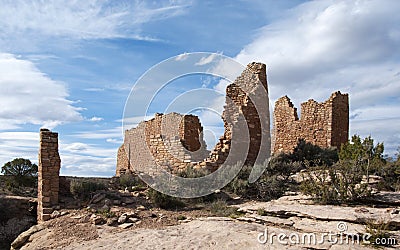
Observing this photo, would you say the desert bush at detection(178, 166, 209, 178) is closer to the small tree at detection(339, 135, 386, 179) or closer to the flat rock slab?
the flat rock slab

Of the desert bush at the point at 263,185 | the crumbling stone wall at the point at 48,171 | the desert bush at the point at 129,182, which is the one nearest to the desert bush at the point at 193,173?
the desert bush at the point at 263,185

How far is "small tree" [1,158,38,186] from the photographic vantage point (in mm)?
20250

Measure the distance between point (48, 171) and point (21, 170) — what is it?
34.5ft

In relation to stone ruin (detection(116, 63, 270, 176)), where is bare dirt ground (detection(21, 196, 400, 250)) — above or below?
below

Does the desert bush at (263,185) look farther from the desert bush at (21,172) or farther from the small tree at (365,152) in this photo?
the desert bush at (21,172)

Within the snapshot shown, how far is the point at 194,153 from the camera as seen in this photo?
1611 cm

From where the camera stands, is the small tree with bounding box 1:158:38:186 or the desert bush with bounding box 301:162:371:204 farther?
the small tree with bounding box 1:158:38:186

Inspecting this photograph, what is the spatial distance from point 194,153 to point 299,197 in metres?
6.61

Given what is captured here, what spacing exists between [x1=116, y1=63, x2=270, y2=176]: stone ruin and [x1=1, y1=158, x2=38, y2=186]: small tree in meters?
6.34

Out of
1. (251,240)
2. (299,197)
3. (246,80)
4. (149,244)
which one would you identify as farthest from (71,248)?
(246,80)

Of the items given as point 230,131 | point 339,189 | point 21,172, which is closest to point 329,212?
point 339,189

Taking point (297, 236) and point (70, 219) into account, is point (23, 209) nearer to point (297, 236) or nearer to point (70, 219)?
point (70, 219)

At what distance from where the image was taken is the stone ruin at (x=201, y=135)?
46.2 feet

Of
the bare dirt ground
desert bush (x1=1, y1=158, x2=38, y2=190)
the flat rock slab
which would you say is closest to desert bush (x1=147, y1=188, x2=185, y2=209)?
the bare dirt ground
